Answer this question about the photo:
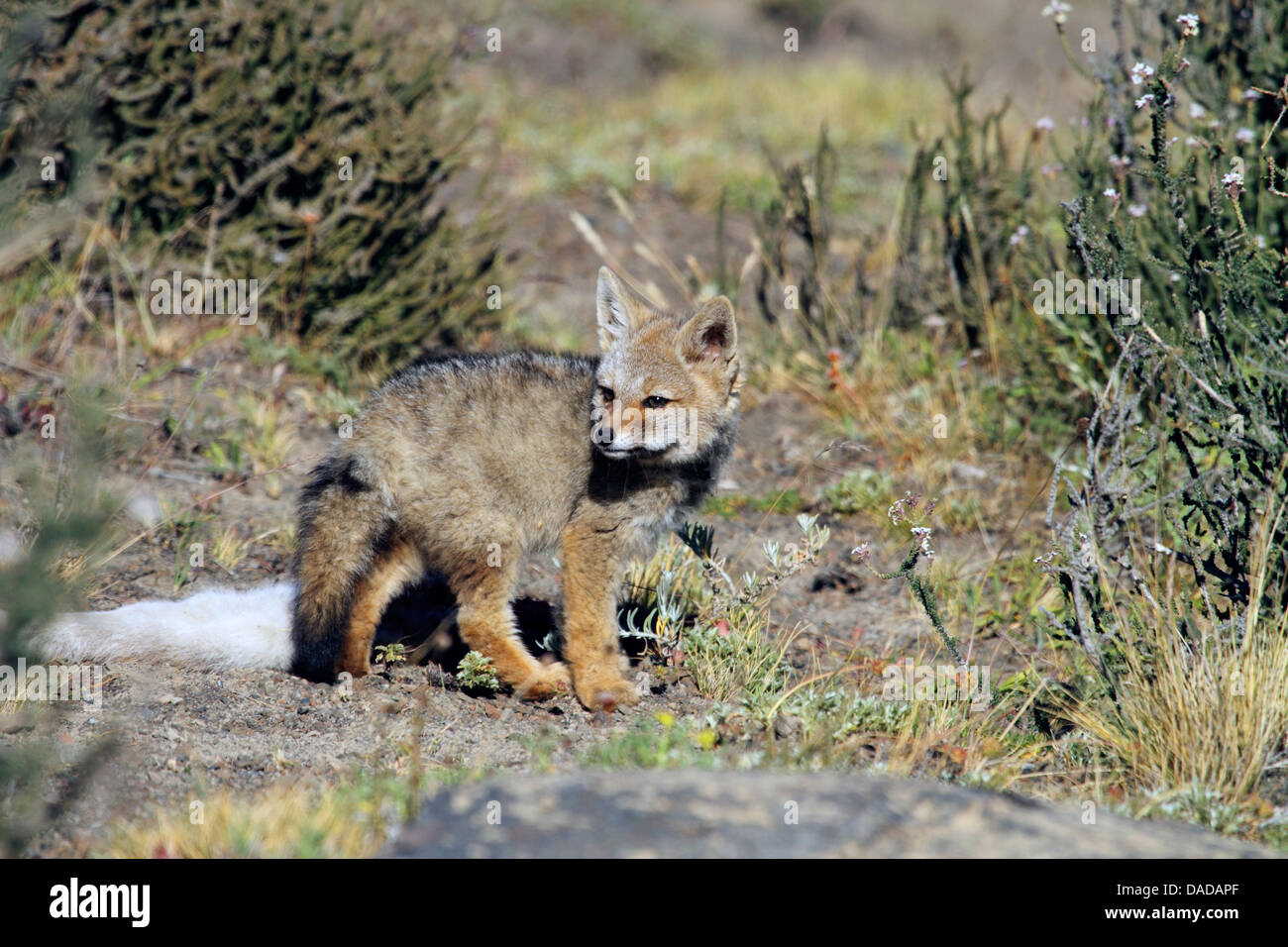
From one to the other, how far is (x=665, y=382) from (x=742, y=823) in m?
2.33

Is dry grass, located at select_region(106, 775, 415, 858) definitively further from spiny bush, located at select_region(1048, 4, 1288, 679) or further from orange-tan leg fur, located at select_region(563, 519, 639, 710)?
spiny bush, located at select_region(1048, 4, 1288, 679)

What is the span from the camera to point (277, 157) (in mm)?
7410

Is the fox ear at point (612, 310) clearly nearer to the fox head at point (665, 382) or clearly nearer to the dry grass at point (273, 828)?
the fox head at point (665, 382)

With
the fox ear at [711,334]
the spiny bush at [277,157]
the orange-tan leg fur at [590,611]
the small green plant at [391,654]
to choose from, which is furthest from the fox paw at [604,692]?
the spiny bush at [277,157]

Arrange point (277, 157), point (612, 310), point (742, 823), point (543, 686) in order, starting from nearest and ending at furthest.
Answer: point (742, 823) → point (543, 686) → point (612, 310) → point (277, 157)

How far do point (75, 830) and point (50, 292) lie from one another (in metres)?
4.51

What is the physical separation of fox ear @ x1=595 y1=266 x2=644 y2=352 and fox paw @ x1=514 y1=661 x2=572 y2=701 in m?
1.50

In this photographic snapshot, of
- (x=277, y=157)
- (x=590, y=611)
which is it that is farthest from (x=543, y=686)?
(x=277, y=157)

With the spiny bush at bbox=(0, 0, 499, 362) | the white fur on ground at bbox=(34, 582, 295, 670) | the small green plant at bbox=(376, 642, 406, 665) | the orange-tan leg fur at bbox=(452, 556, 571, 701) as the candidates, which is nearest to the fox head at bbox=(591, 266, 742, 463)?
the orange-tan leg fur at bbox=(452, 556, 571, 701)

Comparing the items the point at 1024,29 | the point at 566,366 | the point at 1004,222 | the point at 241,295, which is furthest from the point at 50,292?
the point at 1024,29

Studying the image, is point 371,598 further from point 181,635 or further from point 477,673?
point 181,635

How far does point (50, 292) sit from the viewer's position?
6863 millimetres

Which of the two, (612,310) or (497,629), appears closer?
(497,629)

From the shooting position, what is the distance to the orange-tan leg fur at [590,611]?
15.5ft
